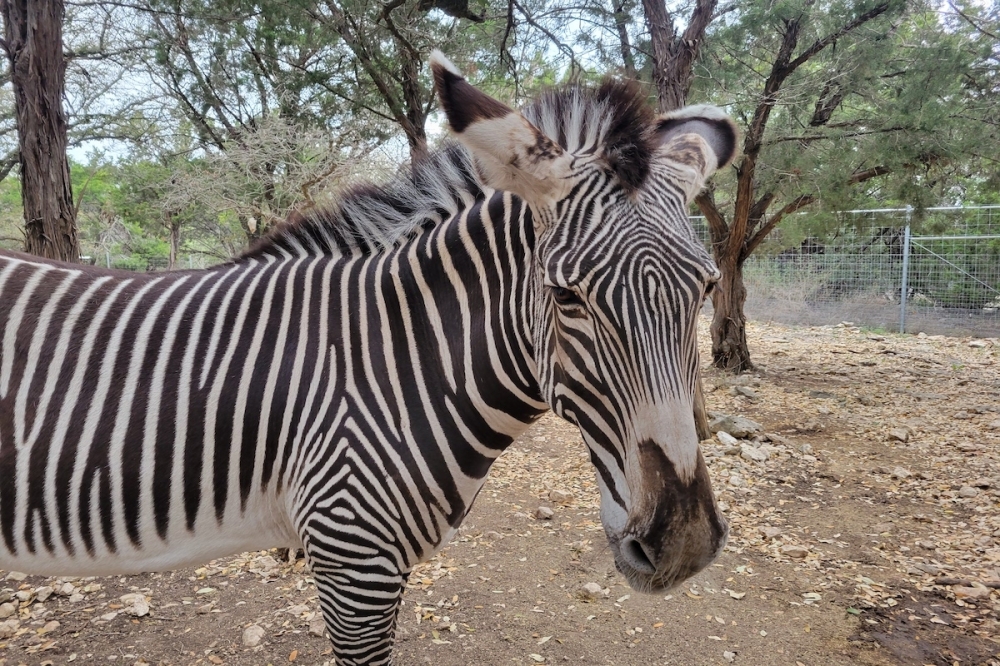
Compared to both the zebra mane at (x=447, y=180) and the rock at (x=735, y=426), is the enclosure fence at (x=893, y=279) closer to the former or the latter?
the rock at (x=735, y=426)

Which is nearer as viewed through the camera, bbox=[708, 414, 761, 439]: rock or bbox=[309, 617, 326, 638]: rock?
bbox=[309, 617, 326, 638]: rock

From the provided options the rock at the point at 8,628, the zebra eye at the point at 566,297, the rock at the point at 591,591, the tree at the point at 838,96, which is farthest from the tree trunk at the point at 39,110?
the tree at the point at 838,96

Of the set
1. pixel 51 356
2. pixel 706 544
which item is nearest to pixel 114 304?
pixel 51 356

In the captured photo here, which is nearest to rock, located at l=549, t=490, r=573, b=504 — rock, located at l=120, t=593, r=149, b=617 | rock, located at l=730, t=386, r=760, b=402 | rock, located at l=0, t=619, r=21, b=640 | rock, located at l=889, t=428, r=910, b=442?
rock, located at l=120, t=593, r=149, b=617

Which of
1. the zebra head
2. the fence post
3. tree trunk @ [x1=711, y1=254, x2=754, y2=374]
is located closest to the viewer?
the zebra head

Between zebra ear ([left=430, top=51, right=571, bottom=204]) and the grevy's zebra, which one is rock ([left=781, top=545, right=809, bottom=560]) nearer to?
the grevy's zebra

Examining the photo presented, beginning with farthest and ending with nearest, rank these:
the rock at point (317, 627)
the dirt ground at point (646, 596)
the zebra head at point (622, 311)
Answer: the rock at point (317, 627) → the dirt ground at point (646, 596) → the zebra head at point (622, 311)

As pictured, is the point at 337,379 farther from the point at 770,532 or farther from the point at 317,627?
the point at 770,532

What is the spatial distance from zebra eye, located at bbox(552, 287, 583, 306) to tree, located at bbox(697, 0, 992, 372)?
6537 millimetres

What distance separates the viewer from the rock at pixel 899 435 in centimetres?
686

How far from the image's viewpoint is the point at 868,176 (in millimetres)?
8266

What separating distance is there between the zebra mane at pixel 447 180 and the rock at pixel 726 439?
5.56 meters

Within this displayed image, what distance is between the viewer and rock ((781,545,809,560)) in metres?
4.32

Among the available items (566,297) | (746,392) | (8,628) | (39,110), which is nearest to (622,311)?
(566,297)
